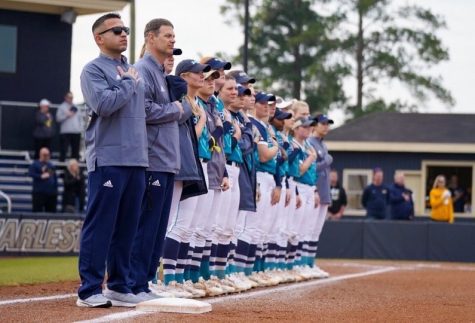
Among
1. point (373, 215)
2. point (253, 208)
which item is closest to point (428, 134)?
point (373, 215)

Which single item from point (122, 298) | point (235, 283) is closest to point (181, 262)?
point (235, 283)

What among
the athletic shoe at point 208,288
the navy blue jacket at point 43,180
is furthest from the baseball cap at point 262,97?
the navy blue jacket at point 43,180

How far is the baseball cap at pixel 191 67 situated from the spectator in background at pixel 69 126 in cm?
1428

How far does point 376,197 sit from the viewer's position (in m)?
28.9

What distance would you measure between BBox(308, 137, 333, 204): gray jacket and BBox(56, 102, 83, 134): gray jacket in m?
9.26

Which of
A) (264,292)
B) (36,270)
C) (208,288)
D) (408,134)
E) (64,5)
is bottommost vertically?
(36,270)

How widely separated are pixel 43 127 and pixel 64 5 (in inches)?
121

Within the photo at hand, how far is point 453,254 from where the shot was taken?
1049 inches

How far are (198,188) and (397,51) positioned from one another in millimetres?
45336

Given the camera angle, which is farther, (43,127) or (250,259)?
(43,127)

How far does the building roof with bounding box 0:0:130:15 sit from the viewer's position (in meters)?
26.5

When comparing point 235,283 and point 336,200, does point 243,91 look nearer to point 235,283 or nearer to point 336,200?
point 235,283

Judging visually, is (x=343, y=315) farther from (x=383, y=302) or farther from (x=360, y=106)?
(x=360, y=106)

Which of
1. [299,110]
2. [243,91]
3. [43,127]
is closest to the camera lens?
[243,91]
